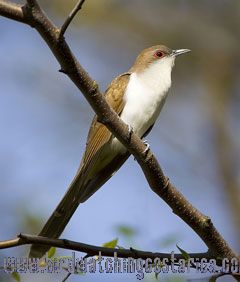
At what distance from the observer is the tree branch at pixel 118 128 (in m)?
2.94

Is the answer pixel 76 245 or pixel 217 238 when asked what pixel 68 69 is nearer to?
pixel 76 245

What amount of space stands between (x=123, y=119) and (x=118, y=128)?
164 cm

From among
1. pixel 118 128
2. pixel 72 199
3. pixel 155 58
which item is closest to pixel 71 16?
pixel 118 128

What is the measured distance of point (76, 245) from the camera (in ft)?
10.5

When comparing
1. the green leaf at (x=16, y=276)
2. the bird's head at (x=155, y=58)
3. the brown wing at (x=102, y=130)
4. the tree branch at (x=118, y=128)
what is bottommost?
the green leaf at (x=16, y=276)

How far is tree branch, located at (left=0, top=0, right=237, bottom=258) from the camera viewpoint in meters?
2.94

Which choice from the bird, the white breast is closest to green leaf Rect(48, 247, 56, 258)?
the bird

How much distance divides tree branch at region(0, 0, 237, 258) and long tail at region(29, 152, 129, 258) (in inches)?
29.1

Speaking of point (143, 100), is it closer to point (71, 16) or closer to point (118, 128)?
point (118, 128)

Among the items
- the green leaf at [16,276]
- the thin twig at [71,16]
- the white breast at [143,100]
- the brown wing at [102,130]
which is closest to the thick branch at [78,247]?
the green leaf at [16,276]

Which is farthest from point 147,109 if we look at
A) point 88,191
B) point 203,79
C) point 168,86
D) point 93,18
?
point 93,18

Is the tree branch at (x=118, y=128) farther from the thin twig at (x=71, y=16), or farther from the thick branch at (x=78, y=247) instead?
the thick branch at (x=78, y=247)

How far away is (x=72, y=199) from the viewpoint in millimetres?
4445

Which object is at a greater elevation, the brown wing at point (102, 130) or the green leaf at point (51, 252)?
the brown wing at point (102, 130)
